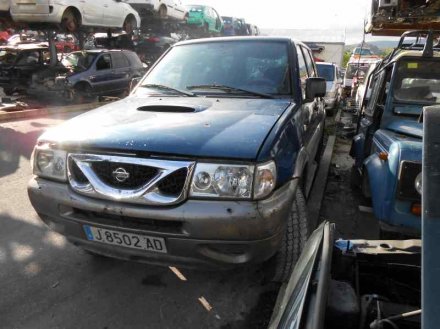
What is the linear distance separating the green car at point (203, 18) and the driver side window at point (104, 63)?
31.5ft

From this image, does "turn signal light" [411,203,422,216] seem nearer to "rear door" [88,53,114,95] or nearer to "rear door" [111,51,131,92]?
"rear door" [88,53,114,95]

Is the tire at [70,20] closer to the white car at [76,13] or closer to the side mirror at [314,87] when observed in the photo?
the white car at [76,13]

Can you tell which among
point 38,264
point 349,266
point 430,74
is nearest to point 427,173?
point 349,266

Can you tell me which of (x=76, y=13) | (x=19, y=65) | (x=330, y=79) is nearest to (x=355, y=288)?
(x=330, y=79)

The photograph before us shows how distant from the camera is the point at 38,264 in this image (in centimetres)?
319

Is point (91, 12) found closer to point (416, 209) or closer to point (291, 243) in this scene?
point (291, 243)

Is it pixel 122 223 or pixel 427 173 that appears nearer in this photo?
pixel 427 173

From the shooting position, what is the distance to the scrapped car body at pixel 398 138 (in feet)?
9.62

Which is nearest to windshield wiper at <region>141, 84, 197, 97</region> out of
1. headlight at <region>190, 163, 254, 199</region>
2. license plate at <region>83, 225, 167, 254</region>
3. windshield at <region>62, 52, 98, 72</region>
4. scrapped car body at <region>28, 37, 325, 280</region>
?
scrapped car body at <region>28, 37, 325, 280</region>

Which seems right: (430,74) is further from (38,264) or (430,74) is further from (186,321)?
(38,264)

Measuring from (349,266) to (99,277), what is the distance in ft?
6.65

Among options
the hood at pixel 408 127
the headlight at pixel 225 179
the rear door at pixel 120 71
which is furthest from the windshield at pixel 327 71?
the headlight at pixel 225 179

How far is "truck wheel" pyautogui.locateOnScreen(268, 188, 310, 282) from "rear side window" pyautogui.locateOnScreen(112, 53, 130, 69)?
10.4m

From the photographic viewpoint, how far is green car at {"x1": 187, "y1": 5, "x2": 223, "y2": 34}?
20234 mm
